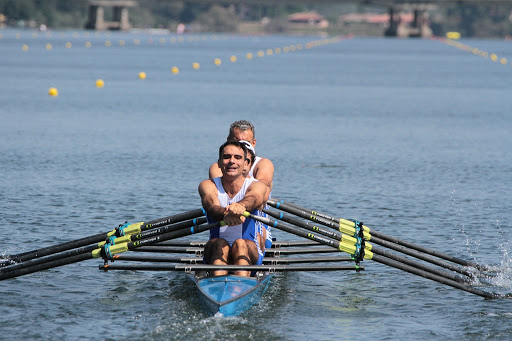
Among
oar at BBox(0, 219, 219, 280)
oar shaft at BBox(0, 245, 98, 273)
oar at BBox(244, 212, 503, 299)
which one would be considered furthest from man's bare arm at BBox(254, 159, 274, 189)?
oar shaft at BBox(0, 245, 98, 273)

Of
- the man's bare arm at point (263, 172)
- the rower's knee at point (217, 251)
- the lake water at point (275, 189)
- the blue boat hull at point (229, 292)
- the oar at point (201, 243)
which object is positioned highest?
the man's bare arm at point (263, 172)

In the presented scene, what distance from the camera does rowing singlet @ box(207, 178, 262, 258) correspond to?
11.5 meters

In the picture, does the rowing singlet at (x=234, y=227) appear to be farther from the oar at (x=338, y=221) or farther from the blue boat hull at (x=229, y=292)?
the oar at (x=338, y=221)

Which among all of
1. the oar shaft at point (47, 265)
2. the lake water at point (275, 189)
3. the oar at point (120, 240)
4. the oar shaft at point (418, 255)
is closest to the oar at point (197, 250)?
the lake water at point (275, 189)

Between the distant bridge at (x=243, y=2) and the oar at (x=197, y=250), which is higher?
the distant bridge at (x=243, y=2)

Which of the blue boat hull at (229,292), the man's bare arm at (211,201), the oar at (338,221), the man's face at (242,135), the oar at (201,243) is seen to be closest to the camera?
the blue boat hull at (229,292)

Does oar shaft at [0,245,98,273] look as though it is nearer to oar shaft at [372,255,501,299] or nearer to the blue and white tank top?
the blue and white tank top

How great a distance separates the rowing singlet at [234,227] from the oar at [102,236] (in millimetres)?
329

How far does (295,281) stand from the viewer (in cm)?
1323

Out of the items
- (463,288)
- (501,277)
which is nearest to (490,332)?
(463,288)

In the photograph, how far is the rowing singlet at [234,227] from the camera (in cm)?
1149

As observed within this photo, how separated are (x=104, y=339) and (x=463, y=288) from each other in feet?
15.6

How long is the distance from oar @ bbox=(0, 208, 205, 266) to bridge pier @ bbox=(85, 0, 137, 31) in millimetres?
163618

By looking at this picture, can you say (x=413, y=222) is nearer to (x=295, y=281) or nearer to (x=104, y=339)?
(x=295, y=281)
